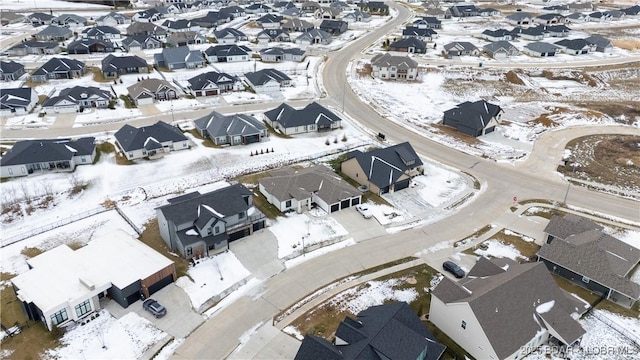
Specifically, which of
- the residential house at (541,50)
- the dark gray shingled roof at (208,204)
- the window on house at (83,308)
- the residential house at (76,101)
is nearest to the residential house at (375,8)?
the residential house at (541,50)

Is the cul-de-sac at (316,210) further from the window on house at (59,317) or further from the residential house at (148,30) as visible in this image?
the residential house at (148,30)

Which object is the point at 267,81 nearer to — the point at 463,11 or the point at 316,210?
the point at 316,210

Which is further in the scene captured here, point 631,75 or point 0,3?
point 0,3

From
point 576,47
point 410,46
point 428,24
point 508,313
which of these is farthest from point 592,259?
point 428,24

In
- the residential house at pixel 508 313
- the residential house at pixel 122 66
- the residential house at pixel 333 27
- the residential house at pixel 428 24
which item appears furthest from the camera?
the residential house at pixel 428 24

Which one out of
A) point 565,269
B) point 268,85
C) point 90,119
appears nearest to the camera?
point 565,269

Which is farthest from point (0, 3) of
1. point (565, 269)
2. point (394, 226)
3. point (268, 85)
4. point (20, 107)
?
point (565, 269)

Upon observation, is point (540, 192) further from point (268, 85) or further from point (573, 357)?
point (268, 85)
